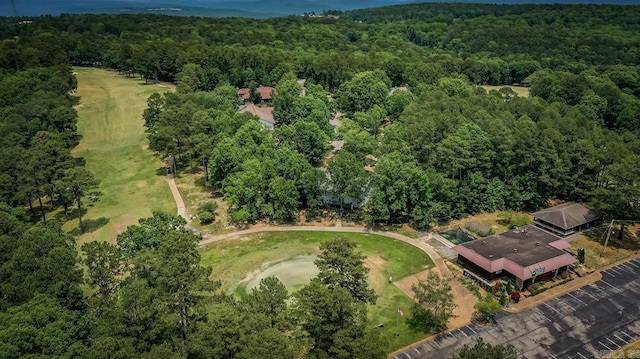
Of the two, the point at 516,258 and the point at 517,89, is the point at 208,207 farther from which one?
the point at 517,89

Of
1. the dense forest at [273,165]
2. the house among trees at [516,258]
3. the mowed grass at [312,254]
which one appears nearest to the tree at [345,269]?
the dense forest at [273,165]

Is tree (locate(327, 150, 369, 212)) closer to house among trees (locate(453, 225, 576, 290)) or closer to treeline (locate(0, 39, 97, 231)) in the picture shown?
house among trees (locate(453, 225, 576, 290))

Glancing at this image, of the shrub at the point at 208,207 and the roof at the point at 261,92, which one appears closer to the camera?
the shrub at the point at 208,207

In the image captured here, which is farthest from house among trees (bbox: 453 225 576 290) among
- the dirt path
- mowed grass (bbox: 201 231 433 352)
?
mowed grass (bbox: 201 231 433 352)

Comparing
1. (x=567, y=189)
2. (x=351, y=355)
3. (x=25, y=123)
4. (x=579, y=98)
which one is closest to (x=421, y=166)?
(x=567, y=189)

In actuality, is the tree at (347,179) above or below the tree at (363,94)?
below

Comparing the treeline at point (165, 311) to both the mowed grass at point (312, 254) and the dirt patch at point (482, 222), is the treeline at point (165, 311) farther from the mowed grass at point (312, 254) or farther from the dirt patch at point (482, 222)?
the dirt patch at point (482, 222)
